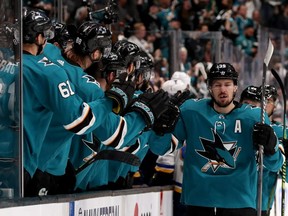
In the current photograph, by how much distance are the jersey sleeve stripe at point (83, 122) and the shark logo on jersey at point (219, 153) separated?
1.27 m

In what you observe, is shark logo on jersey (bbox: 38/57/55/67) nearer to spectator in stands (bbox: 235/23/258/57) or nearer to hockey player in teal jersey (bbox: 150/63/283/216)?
hockey player in teal jersey (bbox: 150/63/283/216)

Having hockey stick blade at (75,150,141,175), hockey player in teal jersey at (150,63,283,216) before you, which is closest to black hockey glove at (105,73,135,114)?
hockey stick blade at (75,150,141,175)

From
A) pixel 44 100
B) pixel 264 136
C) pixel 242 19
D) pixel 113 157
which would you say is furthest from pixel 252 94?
pixel 242 19

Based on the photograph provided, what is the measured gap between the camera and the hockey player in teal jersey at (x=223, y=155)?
5.98 m

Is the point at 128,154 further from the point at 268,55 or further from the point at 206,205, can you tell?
the point at 268,55

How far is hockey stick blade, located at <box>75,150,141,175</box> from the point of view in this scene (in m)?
5.61

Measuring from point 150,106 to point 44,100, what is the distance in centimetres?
63

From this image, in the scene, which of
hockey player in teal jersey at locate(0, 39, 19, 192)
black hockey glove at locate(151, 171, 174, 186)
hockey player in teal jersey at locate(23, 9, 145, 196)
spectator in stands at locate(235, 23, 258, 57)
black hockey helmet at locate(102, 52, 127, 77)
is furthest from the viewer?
spectator in stands at locate(235, 23, 258, 57)

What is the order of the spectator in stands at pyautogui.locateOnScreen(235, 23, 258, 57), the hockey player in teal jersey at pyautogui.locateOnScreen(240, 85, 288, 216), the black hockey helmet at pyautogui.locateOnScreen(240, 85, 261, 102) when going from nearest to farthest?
1. the hockey player in teal jersey at pyautogui.locateOnScreen(240, 85, 288, 216)
2. the black hockey helmet at pyautogui.locateOnScreen(240, 85, 261, 102)
3. the spectator in stands at pyautogui.locateOnScreen(235, 23, 258, 57)

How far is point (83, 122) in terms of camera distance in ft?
16.0

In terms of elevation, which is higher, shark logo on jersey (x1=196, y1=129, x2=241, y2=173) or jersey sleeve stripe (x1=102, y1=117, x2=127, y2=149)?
jersey sleeve stripe (x1=102, y1=117, x2=127, y2=149)

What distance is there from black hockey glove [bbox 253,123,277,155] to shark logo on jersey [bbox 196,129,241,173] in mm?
168

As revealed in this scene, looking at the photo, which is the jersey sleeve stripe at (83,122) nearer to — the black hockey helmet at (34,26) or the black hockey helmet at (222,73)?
the black hockey helmet at (34,26)

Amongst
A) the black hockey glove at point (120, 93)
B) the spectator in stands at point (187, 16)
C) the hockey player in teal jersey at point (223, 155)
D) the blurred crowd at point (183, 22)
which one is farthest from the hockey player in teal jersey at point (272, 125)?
the spectator in stands at point (187, 16)
